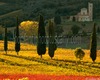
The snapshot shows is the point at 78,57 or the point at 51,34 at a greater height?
Result: the point at 51,34

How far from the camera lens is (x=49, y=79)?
25547mm

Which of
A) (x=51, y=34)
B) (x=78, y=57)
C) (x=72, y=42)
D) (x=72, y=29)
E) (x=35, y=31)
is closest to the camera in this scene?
(x=78, y=57)

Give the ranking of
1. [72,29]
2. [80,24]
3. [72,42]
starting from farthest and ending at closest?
[80,24] → [72,29] → [72,42]

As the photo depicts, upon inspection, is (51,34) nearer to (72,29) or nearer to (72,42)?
(72,42)

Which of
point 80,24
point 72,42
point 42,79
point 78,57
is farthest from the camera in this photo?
point 80,24

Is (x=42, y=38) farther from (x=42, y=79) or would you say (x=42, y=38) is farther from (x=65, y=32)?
(x=65, y=32)

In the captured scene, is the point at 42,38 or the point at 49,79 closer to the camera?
the point at 49,79

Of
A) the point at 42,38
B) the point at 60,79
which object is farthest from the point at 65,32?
the point at 60,79

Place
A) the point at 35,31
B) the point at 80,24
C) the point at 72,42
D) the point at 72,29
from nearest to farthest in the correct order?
the point at 35,31 < the point at 72,42 < the point at 72,29 < the point at 80,24

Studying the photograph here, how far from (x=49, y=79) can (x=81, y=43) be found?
12902 cm

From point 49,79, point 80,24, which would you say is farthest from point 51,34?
Result: point 80,24

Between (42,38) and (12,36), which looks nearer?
(42,38)

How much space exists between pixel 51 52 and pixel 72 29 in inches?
4150

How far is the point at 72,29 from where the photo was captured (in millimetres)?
173375
